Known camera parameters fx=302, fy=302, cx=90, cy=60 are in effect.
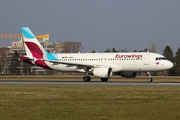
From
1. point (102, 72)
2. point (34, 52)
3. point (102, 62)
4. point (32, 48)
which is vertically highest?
point (32, 48)

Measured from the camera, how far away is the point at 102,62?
4319 cm

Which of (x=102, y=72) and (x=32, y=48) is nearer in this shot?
(x=102, y=72)

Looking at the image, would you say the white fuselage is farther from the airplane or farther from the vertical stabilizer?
the vertical stabilizer

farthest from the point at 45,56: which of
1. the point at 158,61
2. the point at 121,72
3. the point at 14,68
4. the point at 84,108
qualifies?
the point at 14,68

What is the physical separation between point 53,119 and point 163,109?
5565 mm

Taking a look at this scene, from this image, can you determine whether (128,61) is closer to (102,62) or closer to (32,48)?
(102,62)

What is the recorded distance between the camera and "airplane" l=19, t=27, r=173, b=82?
41094mm

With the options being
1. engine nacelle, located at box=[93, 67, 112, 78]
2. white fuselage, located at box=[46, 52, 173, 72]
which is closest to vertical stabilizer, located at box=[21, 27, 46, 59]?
white fuselage, located at box=[46, 52, 173, 72]

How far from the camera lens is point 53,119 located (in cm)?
1188

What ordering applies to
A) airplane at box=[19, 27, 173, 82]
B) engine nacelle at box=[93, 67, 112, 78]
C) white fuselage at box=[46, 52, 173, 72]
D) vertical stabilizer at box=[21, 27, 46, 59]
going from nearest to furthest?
engine nacelle at box=[93, 67, 112, 78]
white fuselage at box=[46, 52, 173, 72]
airplane at box=[19, 27, 173, 82]
vertical stabilizer at box=[21, 27, 46, 59]

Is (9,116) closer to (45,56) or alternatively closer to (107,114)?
(107,114)

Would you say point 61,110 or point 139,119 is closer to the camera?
point 139,119

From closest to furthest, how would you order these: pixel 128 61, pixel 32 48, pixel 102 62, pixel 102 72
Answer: pixel 102 72 → pixel 128 61 → pixel 102 62 → pixel 32 48

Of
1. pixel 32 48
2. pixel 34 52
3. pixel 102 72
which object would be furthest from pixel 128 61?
pixel 32 48
